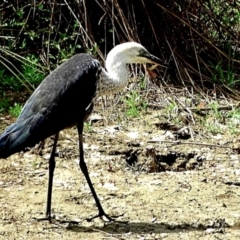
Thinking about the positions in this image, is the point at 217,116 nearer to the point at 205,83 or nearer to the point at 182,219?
the point at 205,83

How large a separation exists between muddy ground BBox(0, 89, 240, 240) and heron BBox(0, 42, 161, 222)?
6.7 inches

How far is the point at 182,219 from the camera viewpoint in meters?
4.41

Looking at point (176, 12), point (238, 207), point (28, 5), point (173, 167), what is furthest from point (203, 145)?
point (28, 5)

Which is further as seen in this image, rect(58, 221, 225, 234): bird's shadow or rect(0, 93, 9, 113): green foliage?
rect(0, 93, 9, 113): green foliage

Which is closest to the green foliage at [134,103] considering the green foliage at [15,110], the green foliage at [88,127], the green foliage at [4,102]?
the green foliage at [88,127]

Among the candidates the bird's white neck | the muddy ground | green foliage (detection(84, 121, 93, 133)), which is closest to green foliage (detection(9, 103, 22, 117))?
the muddy ground

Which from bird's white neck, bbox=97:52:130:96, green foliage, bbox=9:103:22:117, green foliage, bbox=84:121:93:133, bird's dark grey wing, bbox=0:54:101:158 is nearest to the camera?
bird's dark grey wing, bbox=0:54:101:158

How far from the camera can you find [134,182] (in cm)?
499

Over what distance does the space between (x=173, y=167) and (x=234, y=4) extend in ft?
8.37

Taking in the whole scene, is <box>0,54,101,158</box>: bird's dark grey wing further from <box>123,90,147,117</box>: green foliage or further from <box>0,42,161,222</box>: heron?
<box>123,90,147,117</box>: green foliage

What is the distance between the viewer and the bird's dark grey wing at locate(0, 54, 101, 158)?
413 cm

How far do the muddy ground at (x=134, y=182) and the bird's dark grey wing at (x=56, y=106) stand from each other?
559 mm

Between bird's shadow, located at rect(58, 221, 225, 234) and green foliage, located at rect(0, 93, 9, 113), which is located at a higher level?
green foliage, located at rect(0, 93, 9, 113)

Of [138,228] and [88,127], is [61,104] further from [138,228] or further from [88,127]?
[88,127]
